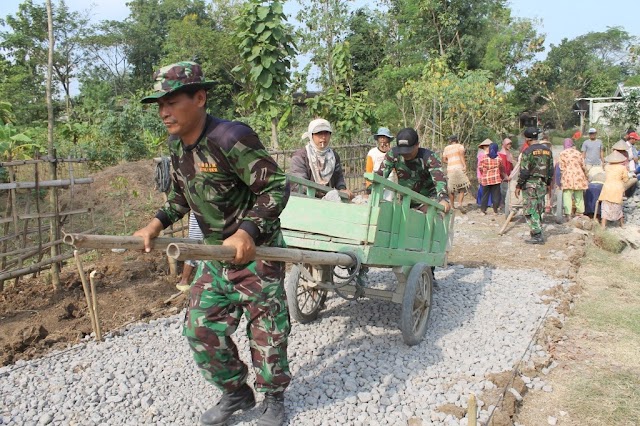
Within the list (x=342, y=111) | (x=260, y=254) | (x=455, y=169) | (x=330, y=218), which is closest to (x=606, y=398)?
(x=330, y=218)

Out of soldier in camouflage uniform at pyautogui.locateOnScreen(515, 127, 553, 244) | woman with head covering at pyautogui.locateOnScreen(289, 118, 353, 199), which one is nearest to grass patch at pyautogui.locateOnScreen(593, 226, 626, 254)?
soldier in camouflage uniform at pyautogui.locateOnScreen(515, 127, 553, 244)

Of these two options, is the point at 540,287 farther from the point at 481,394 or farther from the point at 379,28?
the point at 379,28

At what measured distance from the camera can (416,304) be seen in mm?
4504

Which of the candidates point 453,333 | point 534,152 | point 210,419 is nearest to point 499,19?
point 534,152

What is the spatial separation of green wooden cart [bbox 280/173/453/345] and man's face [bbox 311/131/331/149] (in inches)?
16.9

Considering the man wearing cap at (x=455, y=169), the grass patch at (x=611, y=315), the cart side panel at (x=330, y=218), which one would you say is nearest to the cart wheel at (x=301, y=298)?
the cart side panel at (x=330, y=218)

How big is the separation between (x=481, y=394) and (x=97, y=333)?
3059mm

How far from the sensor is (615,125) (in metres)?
25.6

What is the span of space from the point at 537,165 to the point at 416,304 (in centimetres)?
510

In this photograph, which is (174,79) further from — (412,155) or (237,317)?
(412,155)

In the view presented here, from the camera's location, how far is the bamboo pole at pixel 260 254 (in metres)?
2.06

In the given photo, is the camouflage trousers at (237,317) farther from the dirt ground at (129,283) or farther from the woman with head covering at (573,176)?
the woman with head covering at (573,176)

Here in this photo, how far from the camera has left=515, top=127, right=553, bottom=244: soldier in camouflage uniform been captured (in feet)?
28.0

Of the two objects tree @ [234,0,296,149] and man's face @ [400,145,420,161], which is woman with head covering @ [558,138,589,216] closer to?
tree @ [234,0,296,149]
